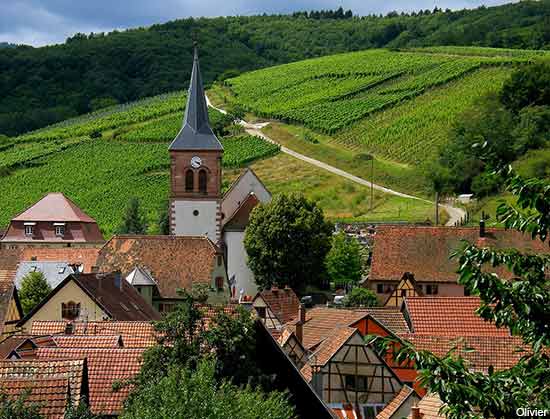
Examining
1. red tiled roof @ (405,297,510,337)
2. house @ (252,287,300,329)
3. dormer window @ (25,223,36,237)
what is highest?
dormer window @ (25,223,36,237)

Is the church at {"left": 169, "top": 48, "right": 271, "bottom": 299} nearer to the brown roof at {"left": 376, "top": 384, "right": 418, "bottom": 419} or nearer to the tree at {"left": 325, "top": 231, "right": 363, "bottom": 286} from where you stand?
the tree at {"left": 325, "top": 231, "right": 363, "bottom": 286}

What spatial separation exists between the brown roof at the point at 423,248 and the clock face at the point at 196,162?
46.3 ft

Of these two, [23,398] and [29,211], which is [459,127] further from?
[23,398]

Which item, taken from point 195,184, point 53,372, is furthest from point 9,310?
point 195,184

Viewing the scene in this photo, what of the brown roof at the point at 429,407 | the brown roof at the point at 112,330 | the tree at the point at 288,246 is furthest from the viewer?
the tree at the point at 288,246

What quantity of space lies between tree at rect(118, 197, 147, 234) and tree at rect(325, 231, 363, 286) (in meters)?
22.1

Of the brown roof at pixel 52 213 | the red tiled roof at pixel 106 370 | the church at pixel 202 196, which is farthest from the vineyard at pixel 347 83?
the red tiled roof at pixel 106 370

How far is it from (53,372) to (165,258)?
151 feet

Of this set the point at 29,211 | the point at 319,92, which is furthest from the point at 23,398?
the point at 319,92

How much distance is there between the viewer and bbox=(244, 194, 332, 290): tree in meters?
66.9

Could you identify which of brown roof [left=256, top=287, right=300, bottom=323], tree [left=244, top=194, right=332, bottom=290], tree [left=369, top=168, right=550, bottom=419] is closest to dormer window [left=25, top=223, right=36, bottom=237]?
tree [left=244, top=194, right=332, bottom=290]

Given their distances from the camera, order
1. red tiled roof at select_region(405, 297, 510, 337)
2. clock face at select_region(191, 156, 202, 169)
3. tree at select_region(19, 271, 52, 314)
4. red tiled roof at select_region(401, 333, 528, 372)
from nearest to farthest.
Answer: red tiled roof at select_region(401, 333, 528, 372) < red tiled roof at select_region(405, 297, 510, 337) < tree at select_region(19, 271, 52, 314) < clock face at select_region(191, 156, 202, 169)

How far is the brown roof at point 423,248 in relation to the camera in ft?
195

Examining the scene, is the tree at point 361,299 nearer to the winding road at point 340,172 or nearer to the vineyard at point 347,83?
the winding road at point 340,172
